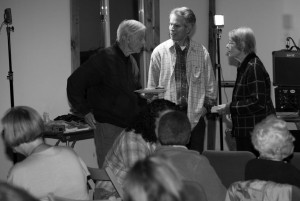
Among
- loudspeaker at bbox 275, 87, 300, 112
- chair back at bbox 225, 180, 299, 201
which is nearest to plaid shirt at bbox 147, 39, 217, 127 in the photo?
loudspeaker at bbox 275, 87, 300, 112

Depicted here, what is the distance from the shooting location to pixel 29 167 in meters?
2.59

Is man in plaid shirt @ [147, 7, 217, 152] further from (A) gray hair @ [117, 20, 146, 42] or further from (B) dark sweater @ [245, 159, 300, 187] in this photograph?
(B) dark sweater @ [245, 159, 300, 187]

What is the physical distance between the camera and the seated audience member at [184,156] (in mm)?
2705

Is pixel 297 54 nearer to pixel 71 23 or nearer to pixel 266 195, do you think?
pixel 71 23

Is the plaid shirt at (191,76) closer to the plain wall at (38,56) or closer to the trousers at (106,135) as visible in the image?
the trousers at (106,135)

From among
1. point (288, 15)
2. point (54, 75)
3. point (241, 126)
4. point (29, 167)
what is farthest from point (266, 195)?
point (288, 15)

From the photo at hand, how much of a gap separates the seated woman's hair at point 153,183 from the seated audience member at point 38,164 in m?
1.09

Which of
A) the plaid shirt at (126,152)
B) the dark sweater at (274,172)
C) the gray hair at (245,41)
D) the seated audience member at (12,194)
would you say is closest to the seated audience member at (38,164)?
the plaid shirt at (126,152)

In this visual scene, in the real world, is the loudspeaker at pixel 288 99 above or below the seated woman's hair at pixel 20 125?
below

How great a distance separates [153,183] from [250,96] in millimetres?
2832

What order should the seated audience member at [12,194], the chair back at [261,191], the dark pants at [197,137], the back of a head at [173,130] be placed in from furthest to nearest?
the dark pants at [197,137]
the back of a head at [173,130]
the chair back at [261,191]
the seated audience member at [12,194]

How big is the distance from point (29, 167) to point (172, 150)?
71 cm

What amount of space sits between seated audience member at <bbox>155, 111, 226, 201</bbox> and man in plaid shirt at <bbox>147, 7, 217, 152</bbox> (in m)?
2.01

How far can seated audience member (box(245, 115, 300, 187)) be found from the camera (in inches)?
107
